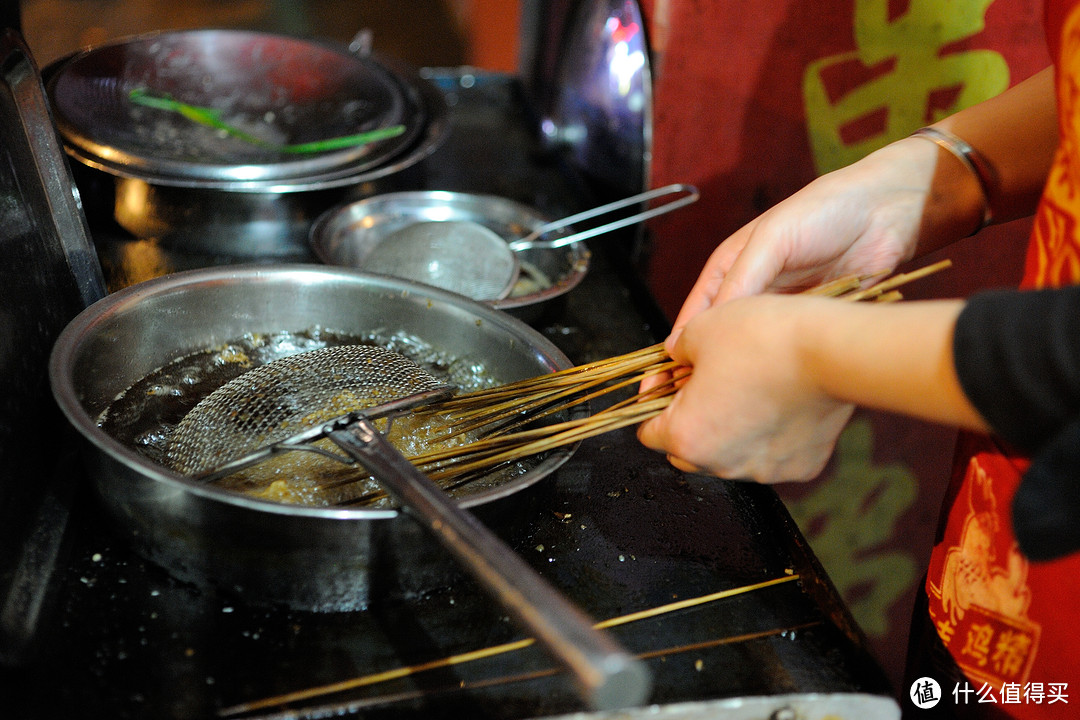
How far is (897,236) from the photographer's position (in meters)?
1.19

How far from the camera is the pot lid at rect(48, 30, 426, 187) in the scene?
5.45 ft

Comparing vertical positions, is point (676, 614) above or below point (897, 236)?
below

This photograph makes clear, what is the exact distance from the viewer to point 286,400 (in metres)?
1.07

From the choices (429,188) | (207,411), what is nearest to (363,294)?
(207,411)

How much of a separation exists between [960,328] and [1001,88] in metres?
1.44

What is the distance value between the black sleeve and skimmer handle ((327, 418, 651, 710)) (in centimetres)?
36

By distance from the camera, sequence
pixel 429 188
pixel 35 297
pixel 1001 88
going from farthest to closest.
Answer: pixel 429 188, pixel 1001 88, pixel 35 297

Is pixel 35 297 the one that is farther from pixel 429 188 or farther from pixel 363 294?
pixel 429 188

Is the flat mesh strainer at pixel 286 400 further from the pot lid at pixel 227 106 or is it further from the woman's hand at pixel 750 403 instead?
the pot lid at pixel 227 106

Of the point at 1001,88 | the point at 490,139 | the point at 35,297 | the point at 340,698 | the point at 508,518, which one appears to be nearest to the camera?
the point at 340,698

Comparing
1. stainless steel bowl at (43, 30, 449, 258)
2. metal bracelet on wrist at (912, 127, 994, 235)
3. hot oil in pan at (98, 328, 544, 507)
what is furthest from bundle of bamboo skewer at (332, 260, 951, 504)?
stainless steel bowl at (43, 30, 449, 258)

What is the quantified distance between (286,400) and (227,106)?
52.2 inches

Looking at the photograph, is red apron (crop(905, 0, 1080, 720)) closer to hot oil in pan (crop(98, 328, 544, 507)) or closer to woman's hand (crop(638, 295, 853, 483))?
woman's hand (crop(638, 295, 853, 483))

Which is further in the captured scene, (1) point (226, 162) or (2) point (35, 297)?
(1) point (226, 162)
